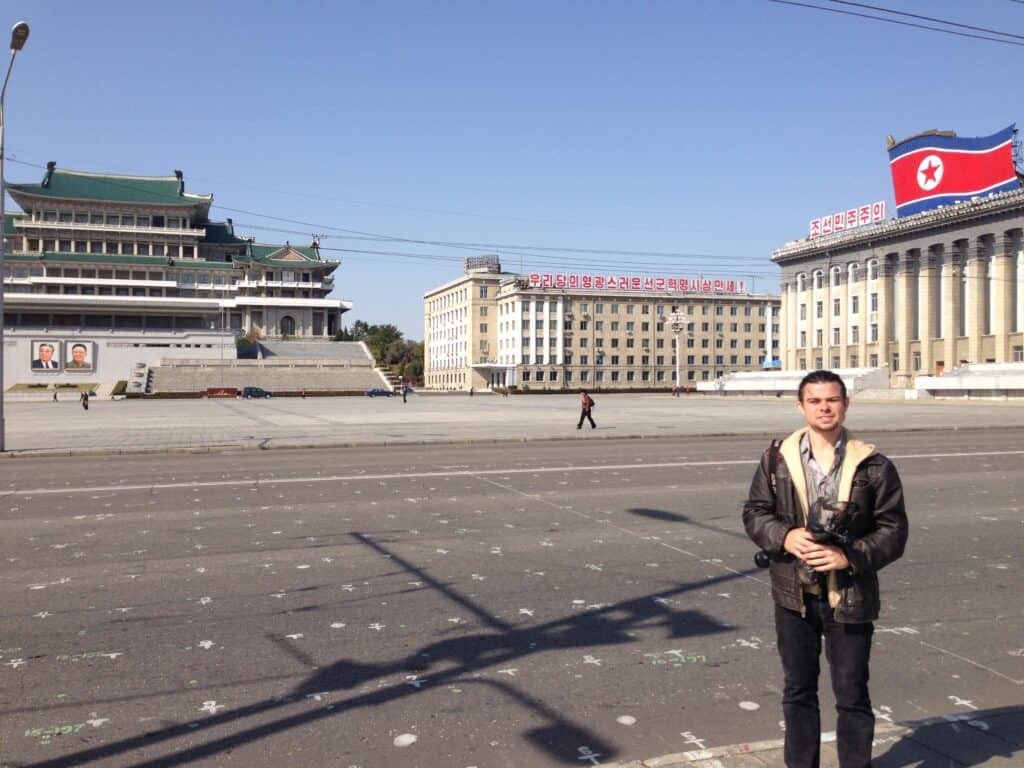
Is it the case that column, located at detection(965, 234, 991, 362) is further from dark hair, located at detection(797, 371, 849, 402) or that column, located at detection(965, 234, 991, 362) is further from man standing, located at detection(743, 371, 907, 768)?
man standing, located at detection(743, 371, 907, 768)

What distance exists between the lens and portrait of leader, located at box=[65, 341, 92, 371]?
8831cm

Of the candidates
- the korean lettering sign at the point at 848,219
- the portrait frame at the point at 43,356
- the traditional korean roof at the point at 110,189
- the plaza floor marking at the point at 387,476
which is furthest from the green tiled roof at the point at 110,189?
the plaza floor marking at the point at 387,476

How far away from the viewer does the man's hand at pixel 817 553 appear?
11.1 ft

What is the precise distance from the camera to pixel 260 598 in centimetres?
703

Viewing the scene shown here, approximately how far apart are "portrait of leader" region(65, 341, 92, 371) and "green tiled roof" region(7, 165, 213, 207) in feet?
73.1

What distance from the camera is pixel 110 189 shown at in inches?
4087

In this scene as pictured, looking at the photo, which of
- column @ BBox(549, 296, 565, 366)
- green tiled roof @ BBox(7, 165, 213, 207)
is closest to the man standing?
green tiled roof @ BBox(7, 165, 213, 207)

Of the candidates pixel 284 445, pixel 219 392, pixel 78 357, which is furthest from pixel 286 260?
pixel 284 445

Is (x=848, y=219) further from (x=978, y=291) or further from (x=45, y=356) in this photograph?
(x=45, y=356)

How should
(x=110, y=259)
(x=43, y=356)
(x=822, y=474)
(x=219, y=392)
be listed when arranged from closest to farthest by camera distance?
(x=822, y=474)
(x=219, y=392)
(x=43, y=356)
(x=110, y=259)

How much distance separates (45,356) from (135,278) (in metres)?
19.7

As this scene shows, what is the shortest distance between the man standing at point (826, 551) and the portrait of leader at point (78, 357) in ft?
316

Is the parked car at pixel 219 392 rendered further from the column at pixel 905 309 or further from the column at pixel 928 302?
the column at pixel 928 302

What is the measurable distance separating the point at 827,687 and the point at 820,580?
206 centimetres
